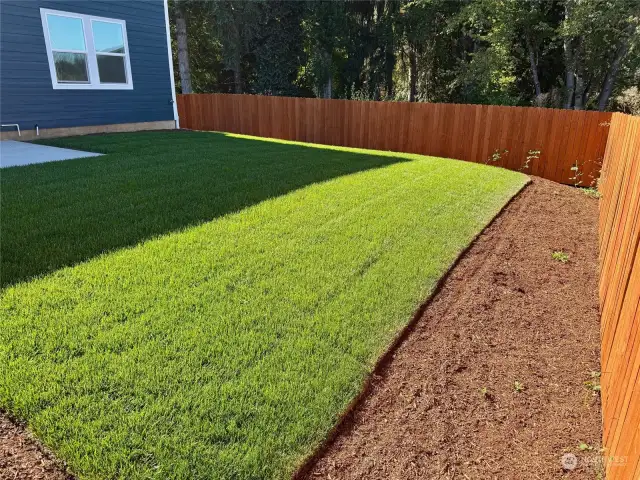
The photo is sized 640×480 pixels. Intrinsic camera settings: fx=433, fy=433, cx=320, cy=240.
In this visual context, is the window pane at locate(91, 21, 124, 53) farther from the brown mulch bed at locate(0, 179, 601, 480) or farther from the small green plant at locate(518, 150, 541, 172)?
the brown mulch bed at locate(0, 179, 601, 480)

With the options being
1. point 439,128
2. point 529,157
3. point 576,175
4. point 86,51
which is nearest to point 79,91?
point 86,51

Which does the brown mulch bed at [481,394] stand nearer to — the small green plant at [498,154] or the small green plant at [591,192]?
the small green plant at [591,192]

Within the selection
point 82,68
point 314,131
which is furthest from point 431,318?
point 82,68

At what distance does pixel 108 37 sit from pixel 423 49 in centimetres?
1187

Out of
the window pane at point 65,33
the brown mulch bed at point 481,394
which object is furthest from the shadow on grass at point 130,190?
the window pane at point 65,33

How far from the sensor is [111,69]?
10.9 m

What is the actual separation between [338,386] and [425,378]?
589 millimetres

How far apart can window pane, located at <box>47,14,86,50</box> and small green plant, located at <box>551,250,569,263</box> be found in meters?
10.7

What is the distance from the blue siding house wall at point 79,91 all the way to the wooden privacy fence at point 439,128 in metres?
2.05

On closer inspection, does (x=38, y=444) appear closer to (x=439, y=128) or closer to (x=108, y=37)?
(x=439, y=128)

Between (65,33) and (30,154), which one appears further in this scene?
(65,33)

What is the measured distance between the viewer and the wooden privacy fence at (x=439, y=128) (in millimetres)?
8117

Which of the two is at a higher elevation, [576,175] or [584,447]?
[576,175]

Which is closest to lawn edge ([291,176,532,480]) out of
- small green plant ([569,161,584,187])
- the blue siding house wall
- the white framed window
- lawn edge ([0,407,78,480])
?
lawn edge ([0,407,78,480])
